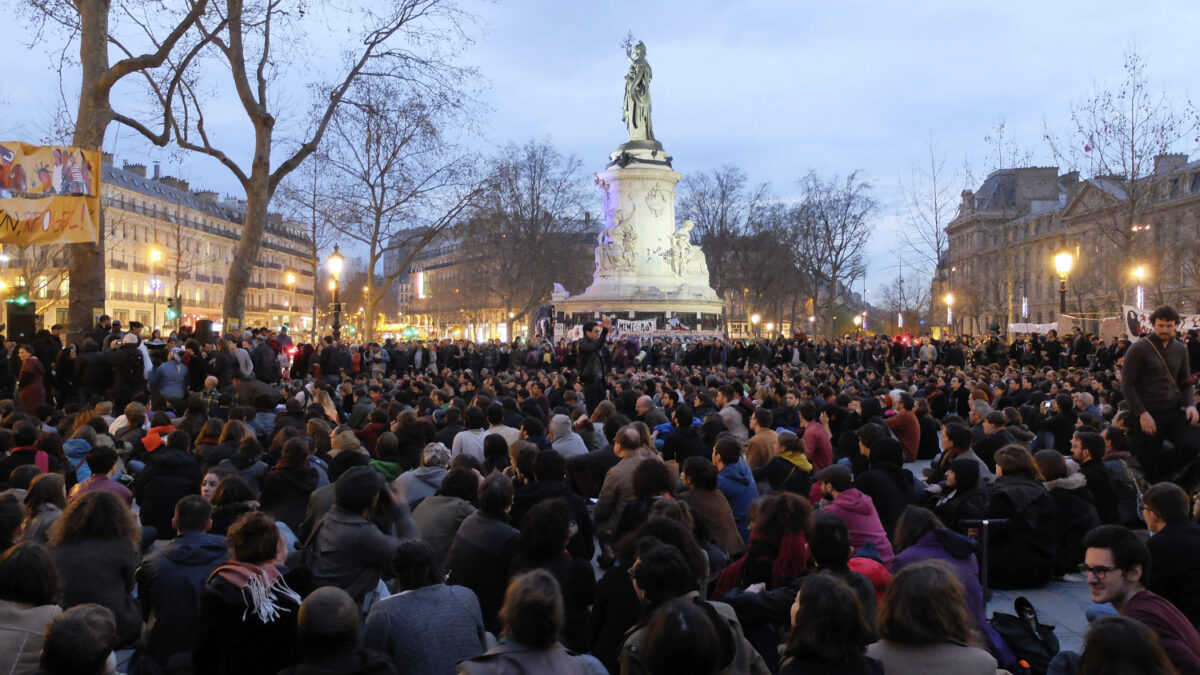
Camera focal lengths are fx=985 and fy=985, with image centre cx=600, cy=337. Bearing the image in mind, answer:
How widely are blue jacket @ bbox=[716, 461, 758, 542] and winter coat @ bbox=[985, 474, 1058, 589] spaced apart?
188 centimetres

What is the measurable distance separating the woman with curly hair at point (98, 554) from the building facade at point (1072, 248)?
95.5ft

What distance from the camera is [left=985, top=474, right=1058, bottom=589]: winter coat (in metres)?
7.56

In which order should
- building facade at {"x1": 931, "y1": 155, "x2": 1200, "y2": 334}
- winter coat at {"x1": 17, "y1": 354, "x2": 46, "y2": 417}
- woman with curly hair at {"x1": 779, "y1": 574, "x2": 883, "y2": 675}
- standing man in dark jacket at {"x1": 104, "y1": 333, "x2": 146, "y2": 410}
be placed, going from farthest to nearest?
1. building facade at {"x1": 931, "y1": 155, "x2": 1200, "y2": 334}
2. standing man in dark jacket at {"x1": 104, "y1": 333, "x2": 146, "y2": 410}
3. winter coat at {"x1": 17, "y1": 354, "x2": 46, "y2": 417}
4. woman with curly hair at {"x1": 779, "y1": 574, "x2": 883, "y2": 675}

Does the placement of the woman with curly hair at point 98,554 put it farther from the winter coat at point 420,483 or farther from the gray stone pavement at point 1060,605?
the gray stone pavement at point 1060,605

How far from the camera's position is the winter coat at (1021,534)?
7559 mm

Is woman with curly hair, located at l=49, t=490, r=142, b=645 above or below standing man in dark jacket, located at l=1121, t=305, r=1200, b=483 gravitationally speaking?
below

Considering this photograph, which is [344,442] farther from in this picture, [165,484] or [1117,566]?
[1117,566]

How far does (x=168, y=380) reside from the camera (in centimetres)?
1462

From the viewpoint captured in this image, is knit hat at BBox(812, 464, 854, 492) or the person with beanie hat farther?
knit hat at BBox(812, 464, 854, 492)

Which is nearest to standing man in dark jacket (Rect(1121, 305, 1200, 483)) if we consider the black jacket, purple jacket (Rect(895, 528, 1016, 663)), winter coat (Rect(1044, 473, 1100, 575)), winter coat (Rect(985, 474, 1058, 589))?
winter coat (Rect(1044, 473, 1100, 575))

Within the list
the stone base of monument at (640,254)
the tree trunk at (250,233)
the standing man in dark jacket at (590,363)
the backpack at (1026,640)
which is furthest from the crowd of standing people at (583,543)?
the stone base of monument at (640,254)

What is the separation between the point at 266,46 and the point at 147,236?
58.7 m

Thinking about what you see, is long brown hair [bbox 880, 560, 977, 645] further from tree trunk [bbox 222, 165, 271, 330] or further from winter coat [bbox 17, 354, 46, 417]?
tree trunk [bbox 222, 165, 271, 330]

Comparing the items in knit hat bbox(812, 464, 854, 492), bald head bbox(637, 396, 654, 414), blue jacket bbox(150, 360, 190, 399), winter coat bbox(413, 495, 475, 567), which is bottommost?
winter coat bbox(413, 495, 475, 567)
